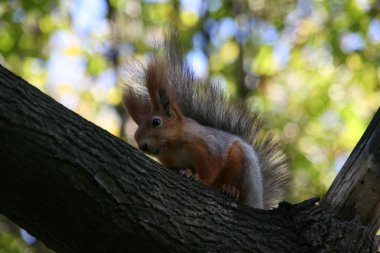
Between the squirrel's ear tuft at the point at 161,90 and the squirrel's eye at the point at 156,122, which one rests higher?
the squirrel's ear tuft at the point at 161,90

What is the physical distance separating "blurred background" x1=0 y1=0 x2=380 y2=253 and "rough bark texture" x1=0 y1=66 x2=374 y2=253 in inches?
159

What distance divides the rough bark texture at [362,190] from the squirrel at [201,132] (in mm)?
652

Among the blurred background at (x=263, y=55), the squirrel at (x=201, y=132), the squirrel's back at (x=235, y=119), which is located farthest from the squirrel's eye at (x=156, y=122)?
the blurred background at (x=263, y=55)

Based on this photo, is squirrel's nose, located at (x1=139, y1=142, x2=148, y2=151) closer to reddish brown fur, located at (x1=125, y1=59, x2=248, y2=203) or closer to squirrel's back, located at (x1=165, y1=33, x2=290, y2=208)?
reddish brown fur, located at (x1=125, y1=59, x2=248, y2=203)

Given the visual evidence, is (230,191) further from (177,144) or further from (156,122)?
(156,122)

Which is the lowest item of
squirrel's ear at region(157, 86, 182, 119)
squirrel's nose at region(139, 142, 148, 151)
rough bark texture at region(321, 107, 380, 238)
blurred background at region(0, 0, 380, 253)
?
rough bark texture at region(321, 107, 380, 238)

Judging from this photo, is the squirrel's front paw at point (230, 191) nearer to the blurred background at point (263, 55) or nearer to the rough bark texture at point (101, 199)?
the rough bark texture at point (101, 199)

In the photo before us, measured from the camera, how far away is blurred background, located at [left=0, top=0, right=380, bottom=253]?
709cm

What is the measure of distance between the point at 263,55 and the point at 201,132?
163 inches

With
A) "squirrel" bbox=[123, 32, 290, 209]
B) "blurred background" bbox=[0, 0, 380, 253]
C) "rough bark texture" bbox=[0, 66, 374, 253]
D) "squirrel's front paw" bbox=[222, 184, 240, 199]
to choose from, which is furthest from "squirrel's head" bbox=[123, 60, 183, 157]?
"blurred background" bbox=[0, 0, 380, 253]

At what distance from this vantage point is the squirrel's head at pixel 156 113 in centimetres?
351

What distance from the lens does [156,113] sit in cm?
370

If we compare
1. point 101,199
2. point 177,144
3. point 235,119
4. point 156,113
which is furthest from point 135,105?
point 101,199

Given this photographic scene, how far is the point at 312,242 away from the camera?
2.84 meters
